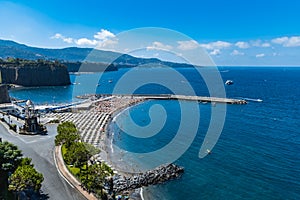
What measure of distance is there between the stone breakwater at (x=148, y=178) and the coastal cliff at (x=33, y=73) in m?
145

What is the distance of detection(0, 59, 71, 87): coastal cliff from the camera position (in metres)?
162

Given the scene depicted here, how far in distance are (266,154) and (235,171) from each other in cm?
1038

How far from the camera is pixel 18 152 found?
28.2 metres

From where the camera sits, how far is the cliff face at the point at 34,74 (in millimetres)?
162125

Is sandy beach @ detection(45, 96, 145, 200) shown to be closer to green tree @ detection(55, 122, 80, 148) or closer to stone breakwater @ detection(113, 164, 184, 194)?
stone breakwater @ detection(113, 164, 184, 194)

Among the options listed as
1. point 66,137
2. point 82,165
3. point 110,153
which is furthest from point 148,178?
point 110,153

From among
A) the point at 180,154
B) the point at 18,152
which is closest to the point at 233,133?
the point at 180,154

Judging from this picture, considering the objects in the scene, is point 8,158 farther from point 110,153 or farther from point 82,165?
point 110,153

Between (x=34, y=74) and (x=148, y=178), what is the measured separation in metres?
149

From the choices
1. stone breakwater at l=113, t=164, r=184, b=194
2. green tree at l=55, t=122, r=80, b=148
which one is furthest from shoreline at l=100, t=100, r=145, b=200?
green tree at l=55, t=122, r=80, b=148

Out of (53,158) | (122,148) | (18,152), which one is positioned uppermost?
(18,152)

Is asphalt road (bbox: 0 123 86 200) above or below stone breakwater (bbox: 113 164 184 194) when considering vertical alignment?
above

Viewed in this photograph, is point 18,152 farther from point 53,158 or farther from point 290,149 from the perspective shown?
point 290,149

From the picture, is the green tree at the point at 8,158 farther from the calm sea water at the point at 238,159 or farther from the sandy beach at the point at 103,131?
the calm sea water at the point at 238,159
